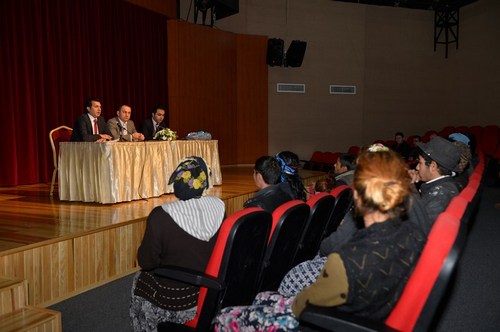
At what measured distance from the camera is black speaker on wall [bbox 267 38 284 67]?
9.27 meters

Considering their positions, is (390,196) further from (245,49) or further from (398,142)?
(245,49)

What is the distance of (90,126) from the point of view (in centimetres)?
468

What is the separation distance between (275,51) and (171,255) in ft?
26.4

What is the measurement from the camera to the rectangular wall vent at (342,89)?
10.3 meters

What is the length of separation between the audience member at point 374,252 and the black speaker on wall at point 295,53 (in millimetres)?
8403

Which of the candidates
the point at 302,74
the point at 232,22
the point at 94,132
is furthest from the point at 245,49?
the point at 94,132

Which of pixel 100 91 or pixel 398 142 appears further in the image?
pixel 398 142

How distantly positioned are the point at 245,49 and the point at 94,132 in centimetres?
523

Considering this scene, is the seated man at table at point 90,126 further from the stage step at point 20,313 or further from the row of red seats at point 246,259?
the row of red seats at point 246,259

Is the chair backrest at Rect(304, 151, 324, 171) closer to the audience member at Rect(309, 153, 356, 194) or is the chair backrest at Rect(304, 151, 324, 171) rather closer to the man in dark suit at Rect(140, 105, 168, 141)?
the man in dark suit at Rect(140, 105, 168, 141)

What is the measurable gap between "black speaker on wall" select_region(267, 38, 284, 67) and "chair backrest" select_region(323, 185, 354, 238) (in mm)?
6973

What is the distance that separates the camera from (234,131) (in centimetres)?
933

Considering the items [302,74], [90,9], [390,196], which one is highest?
[90,9]

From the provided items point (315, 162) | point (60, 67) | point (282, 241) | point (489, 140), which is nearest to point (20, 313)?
point (282, 241)
